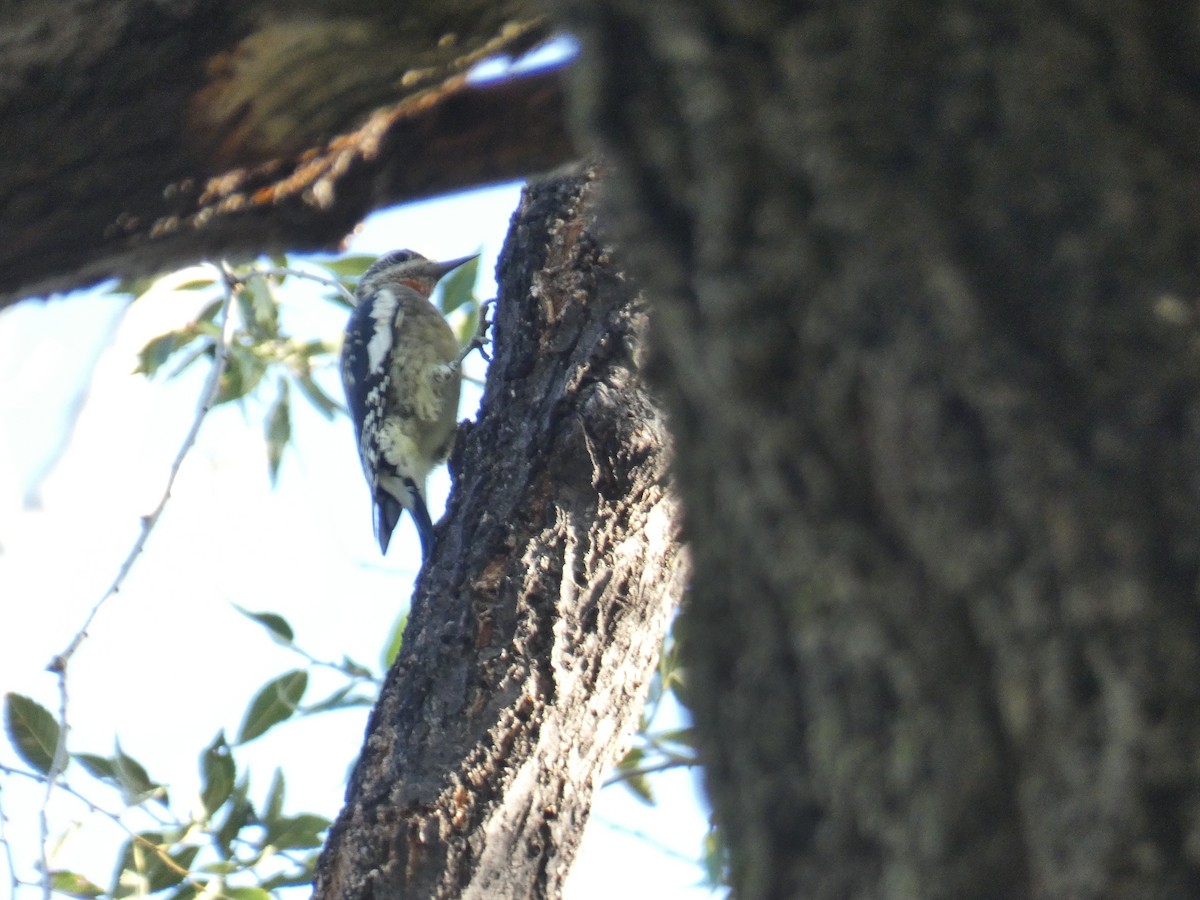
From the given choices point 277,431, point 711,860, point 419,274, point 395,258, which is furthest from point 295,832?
point 395,258

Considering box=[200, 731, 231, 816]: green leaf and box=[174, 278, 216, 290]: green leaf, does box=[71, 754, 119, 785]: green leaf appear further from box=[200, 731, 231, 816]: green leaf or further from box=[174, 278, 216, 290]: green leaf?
box=[174, 278, 216, 290]: green leaf

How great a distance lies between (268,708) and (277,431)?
4.17 feet

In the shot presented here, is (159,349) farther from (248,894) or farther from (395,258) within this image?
(395,258)

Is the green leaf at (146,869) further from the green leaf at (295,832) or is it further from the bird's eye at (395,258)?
the bird's eye at (395,258)

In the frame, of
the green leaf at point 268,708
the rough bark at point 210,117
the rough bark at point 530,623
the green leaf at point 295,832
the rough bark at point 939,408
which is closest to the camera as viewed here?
the rough bark at point 939,408

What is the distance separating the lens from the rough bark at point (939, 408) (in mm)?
593

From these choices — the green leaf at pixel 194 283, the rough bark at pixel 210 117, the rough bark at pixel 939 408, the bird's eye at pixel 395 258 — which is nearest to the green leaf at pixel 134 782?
the green leaf at pixel 194 283

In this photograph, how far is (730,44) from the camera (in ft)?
2.24

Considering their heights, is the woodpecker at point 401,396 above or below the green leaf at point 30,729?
above

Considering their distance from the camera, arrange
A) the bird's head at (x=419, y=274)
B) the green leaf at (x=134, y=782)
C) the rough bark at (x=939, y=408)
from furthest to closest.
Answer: the bird's head at (x=419, y=274) → the green leaf at (x=134, y=782) → the rough bark at (x=939, y=408)

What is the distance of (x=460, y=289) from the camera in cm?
405

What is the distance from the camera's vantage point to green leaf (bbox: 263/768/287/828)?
3.07 metres

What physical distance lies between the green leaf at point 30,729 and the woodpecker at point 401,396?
6.28 feet

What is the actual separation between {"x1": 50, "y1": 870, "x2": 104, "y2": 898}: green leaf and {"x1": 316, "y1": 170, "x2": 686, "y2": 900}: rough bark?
1201 mm
